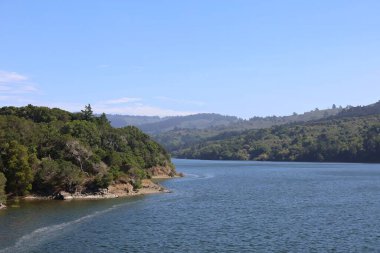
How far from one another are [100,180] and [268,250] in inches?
2529

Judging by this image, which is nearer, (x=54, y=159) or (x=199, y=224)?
(x=199, y=224)

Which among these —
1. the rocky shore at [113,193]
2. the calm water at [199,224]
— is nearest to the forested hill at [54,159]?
the rocky shore at [113,193]

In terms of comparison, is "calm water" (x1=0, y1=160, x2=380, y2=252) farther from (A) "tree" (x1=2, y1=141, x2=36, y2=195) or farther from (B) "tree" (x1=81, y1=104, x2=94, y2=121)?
(B) "tree" (x1=81, y1=104, x2=94, y2=121)

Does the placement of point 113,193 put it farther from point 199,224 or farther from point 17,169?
point 199,224

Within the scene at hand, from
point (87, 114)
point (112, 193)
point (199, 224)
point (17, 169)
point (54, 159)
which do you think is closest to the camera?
point (199, 224)

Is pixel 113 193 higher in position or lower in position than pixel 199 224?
higher

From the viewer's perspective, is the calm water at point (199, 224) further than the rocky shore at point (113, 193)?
No

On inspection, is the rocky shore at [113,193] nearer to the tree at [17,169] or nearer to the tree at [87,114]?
the tree at [17,169]

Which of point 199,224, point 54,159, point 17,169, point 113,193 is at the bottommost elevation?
point 199,224

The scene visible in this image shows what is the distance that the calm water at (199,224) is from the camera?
5928cm

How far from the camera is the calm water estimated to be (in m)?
59.3

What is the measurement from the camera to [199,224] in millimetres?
74625

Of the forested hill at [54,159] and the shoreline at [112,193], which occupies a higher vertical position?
the forested hill at [54,159]

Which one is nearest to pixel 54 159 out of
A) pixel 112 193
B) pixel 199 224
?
pixel 112 193
